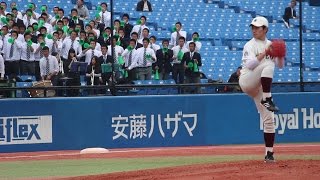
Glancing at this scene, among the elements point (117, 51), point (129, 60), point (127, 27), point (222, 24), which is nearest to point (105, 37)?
point (117, 51)

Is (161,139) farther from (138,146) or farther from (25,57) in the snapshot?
(25,57)

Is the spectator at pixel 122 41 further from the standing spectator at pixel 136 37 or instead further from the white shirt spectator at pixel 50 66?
the white shirt spectator at pixel 50 66

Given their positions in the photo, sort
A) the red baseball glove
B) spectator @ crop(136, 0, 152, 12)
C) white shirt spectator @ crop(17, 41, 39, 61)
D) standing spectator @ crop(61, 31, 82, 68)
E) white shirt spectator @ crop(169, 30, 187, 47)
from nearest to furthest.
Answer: the red baseball glove → white shirt spectator @ crop(17, 41, 39, 61) → standing spectator @ crop(61, 31, 82, 68) → white shirt spectator @ crop(169, 30, 187, 47) → spectator @ crop(136, 0, 152, 12)

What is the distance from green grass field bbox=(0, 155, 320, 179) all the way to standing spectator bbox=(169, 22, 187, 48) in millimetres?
4946

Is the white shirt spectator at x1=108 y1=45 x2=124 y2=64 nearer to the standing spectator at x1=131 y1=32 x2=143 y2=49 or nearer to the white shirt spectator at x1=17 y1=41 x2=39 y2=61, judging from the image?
the standing spectator at x1=131 y1=32 x2=143 y2=49

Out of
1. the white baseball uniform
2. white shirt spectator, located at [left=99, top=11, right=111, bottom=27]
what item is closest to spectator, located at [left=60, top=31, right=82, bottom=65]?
white shirt spectator, located at [left=99, top=11, right=111, bottom=27]

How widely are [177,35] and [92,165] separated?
6.76 metres

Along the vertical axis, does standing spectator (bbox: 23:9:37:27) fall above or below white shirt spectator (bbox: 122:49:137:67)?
above

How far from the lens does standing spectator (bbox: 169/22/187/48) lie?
17875mm

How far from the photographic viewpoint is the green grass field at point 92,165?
11.2m

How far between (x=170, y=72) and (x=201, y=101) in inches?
35.0

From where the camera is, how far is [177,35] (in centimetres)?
1838

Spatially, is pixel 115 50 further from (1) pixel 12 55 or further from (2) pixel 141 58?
(1) pixel 12 55

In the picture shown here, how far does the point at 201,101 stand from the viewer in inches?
656
